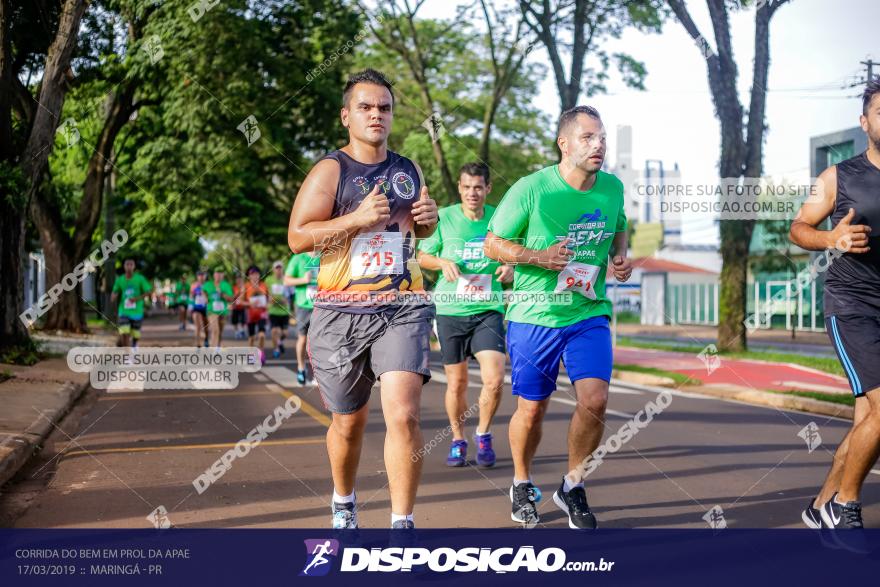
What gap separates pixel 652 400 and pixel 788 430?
3018mm

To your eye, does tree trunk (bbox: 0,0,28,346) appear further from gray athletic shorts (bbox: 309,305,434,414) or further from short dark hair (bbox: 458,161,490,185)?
gray athletic shorts (bbox: 309,305,434,414)

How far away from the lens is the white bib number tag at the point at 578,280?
520 cm

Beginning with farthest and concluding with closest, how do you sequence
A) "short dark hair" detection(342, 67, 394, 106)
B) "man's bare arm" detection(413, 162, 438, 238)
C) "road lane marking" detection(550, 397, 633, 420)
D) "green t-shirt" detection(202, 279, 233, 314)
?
"green t-shirt" detection(202, 279, 233, 314), "road lane marking" detection(550, 397, 633, 420), "short dark hair" detection(342, 67, 394, 106), "man's bare arm" detection(413, 162, 438, 238)

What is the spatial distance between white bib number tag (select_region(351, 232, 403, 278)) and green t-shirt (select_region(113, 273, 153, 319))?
13.8 meters

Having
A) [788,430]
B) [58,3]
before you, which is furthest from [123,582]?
[58,3]

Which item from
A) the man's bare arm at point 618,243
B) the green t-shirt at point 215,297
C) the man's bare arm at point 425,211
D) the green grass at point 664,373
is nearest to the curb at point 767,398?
the green grass at point 664,373

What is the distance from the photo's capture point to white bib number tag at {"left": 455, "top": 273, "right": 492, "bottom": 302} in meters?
7.25

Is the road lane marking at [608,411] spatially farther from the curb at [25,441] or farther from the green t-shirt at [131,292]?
the green t-shirt at [131,292]

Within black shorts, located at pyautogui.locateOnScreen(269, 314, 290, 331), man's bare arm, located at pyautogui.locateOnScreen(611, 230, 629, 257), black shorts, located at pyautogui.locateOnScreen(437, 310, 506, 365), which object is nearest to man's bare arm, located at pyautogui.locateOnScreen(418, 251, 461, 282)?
black shorts, located at pyautogui.locateOnScreen(437, 310, 506, 365)

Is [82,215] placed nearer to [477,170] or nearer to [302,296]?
[302,296]

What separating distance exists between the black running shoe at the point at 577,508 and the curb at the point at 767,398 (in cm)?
650

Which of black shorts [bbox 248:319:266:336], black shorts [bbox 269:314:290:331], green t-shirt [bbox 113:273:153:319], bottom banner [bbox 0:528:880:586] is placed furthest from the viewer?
black shorts [bbox 269:314:290:331]

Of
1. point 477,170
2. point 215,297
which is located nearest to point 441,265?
point 477,170

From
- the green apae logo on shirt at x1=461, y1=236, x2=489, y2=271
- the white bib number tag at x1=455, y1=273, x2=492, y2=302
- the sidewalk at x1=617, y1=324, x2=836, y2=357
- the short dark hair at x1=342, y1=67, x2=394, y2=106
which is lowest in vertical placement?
the sidewalk at x1=617, y1=324, x2=836, y2=357
